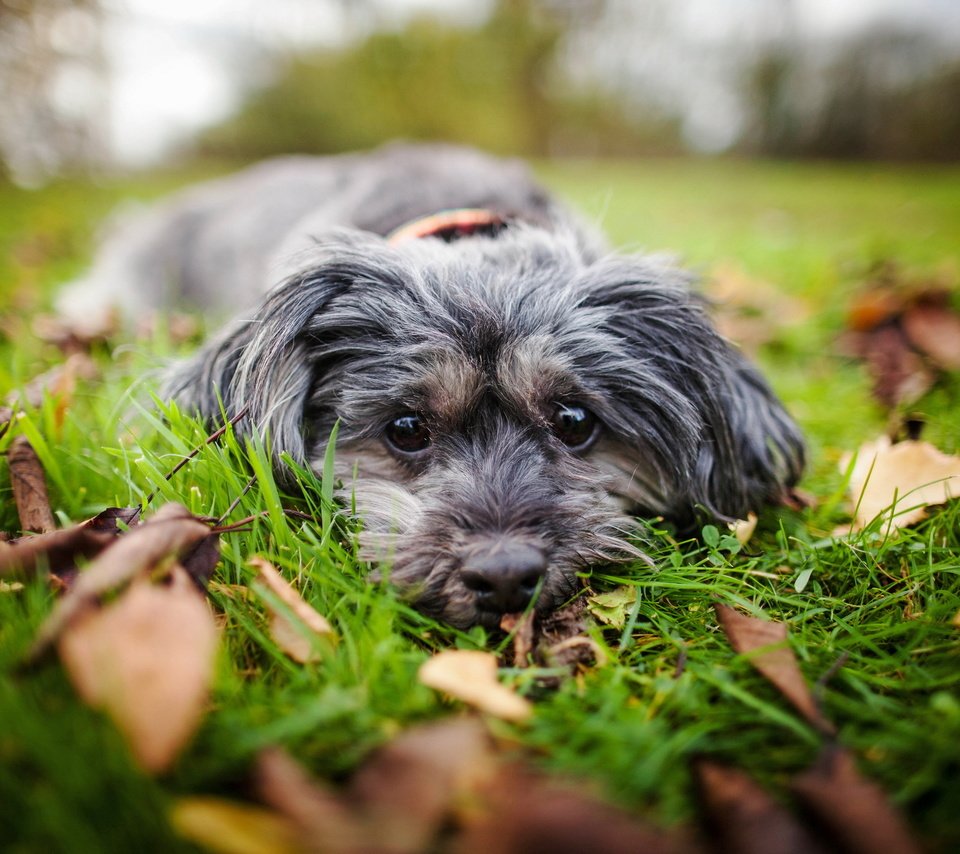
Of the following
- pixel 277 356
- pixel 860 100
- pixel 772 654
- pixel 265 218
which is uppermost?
pixel 860 100

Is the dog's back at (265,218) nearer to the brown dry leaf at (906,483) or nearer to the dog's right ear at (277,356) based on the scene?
the dog's right ear at (277,356)

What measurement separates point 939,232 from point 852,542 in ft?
27.3

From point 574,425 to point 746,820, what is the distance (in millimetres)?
1569

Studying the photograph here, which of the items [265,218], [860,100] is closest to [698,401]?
[265,218]

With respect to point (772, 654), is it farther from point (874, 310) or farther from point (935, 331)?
point (874, 310)

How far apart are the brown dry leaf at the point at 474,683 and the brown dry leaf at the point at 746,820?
37 centimetres

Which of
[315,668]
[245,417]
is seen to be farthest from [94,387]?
[315,668]

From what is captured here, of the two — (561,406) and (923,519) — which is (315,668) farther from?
(923,519)

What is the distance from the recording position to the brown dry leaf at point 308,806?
3.40 ft

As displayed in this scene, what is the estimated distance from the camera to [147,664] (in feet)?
4.14

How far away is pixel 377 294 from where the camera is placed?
2549mm

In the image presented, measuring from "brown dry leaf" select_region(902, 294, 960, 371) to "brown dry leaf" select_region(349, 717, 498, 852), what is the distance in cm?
350

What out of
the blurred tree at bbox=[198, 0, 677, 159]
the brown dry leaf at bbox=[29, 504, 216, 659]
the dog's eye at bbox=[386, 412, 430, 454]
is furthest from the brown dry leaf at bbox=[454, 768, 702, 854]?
the blurred tree at bbox=[198, 0, 677, 159]

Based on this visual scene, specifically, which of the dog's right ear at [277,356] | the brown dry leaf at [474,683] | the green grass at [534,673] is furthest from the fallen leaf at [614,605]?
the dog's right ear at [277,356]
